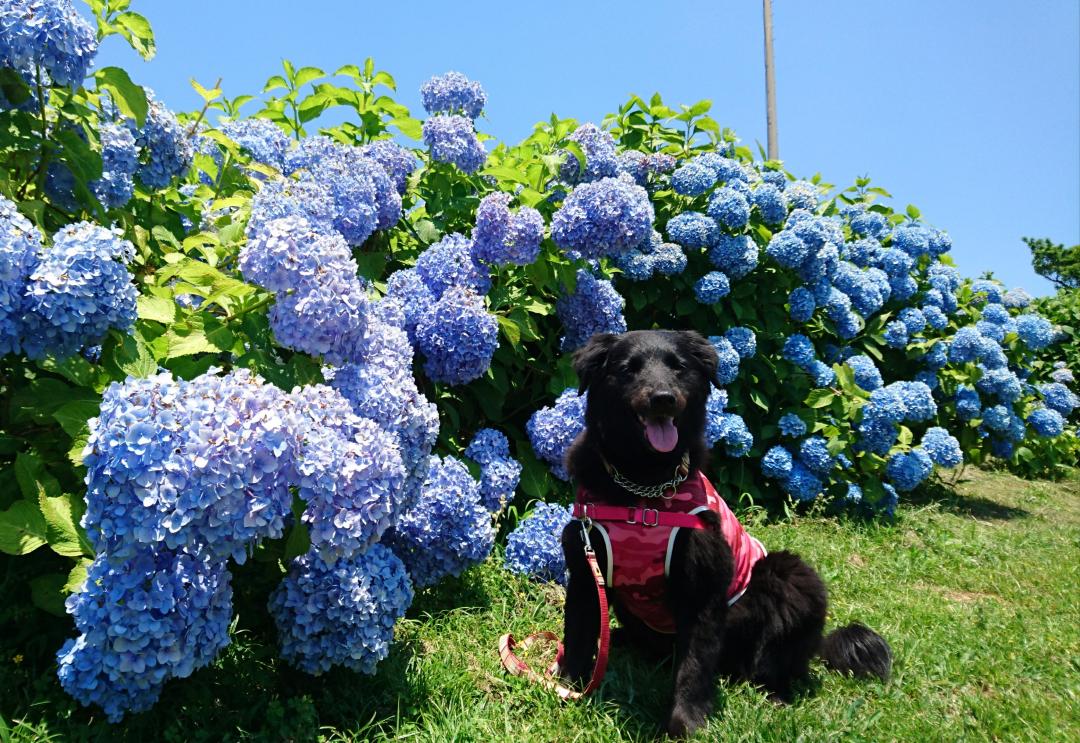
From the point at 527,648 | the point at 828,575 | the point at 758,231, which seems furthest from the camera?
the point at 758,231

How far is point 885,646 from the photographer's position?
315cm

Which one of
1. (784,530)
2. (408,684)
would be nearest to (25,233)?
(408,684)

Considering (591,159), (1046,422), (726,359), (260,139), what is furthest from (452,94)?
(1046,422)

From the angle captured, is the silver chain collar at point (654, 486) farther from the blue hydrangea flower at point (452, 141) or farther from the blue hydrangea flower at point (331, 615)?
the blue hydrangea flower at point (452, 141)

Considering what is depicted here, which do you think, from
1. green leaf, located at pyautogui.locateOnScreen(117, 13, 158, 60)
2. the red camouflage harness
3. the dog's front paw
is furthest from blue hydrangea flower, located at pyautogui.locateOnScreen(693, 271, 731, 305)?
green leaf, located at pyautogui.locateOnScreen(117, 13, 158, 60)

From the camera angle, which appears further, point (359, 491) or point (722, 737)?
point (722, 737)

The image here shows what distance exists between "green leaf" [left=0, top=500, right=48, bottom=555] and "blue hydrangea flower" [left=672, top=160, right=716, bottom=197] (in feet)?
14.2

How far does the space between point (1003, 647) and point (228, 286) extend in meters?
3.70

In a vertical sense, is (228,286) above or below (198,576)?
above

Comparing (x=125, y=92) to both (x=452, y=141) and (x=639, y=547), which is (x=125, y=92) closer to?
(x=452, y=141)

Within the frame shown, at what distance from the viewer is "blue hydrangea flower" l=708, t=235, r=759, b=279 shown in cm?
536

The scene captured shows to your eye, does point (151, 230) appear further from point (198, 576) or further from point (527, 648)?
point (527, 648)

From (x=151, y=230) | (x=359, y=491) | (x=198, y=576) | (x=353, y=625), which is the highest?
(x=151, y=230)

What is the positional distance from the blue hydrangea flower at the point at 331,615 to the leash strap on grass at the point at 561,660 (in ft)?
1.95
